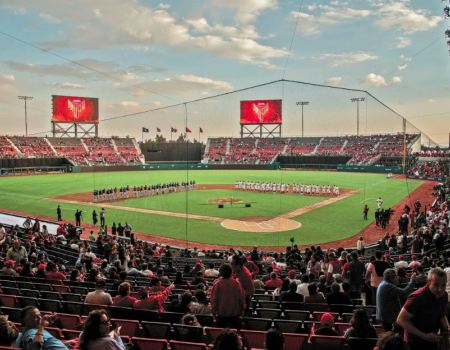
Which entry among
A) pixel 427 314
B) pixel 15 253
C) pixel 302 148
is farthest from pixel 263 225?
pixel 302 148

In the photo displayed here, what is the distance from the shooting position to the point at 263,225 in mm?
24359

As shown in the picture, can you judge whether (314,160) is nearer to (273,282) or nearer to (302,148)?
(302,148)

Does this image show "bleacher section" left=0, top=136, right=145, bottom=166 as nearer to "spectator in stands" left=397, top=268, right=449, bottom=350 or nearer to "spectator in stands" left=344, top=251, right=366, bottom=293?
"spectator in stands" left=344, top=251, right=366, bottom=293

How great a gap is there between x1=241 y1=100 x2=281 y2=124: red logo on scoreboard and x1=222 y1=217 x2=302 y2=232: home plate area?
62367 millimetres

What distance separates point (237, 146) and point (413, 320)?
285 feet

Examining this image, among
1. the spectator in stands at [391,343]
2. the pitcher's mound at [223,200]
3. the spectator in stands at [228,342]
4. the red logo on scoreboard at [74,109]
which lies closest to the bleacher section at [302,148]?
the red logo on scoreboard at [74,109]

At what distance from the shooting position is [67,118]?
80.6m

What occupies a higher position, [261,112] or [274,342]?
[261,112]

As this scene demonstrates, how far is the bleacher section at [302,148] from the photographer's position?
2792 inches

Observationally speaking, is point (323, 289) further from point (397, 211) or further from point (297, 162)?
point (297, 162)

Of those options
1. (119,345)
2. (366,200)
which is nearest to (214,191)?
(366,200)

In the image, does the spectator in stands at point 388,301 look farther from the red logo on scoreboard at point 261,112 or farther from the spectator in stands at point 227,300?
the red logo on scoreboard at point 261,112

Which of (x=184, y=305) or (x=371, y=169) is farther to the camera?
(x=371, y=169)

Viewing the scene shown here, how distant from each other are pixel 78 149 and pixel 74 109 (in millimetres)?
8751
